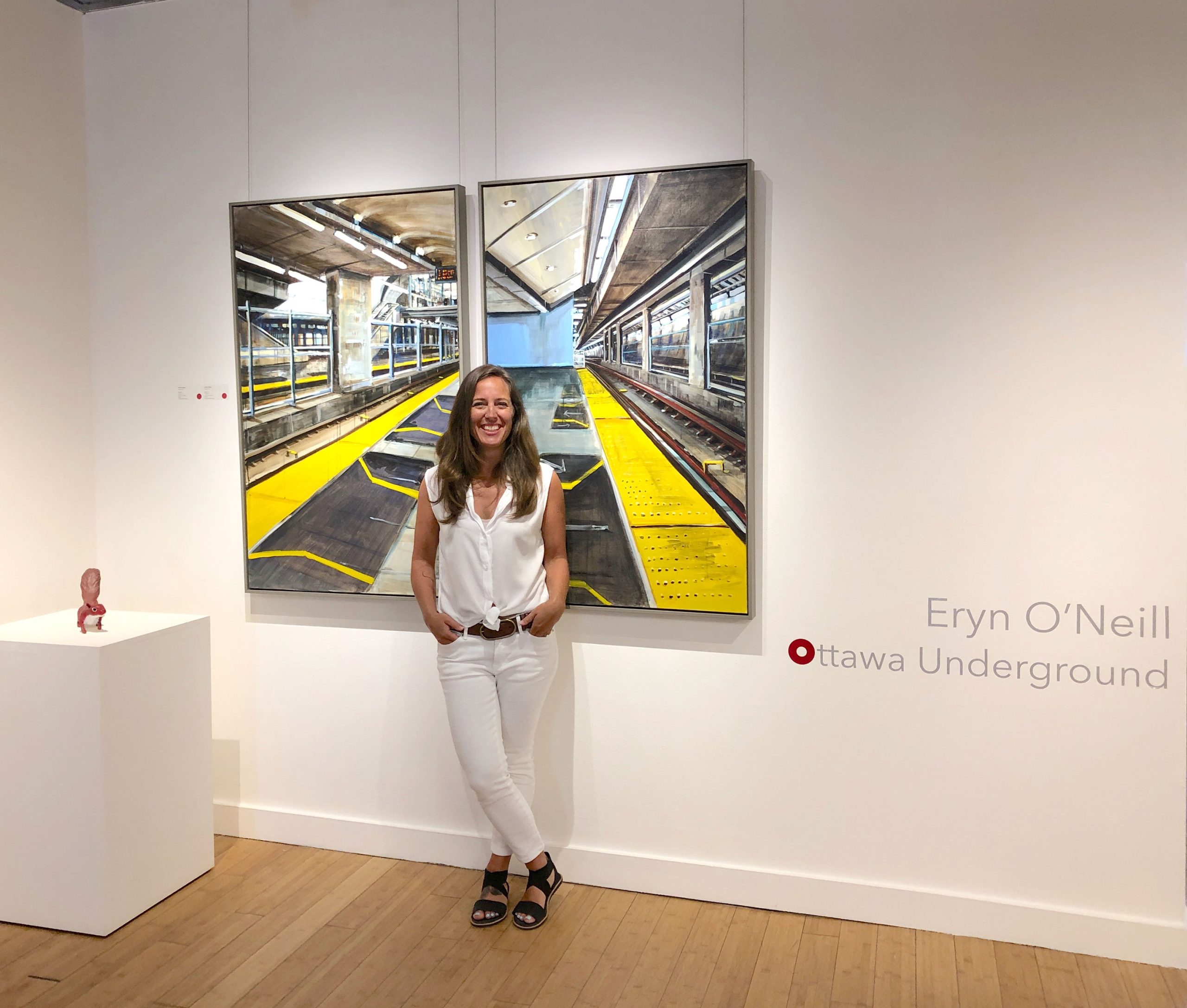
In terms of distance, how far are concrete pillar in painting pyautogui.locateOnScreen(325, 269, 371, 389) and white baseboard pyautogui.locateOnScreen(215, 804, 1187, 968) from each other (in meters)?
1.66

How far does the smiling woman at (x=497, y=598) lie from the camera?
2.82m

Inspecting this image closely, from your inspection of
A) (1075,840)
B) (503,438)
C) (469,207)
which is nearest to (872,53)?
(469,207)

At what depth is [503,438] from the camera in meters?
2.88

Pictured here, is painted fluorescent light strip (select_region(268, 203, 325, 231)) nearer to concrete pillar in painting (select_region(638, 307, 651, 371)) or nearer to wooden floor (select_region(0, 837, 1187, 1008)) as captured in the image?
concrete pillar in painting (select_region(638, 307, 651, 371))

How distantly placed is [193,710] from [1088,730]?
113 inches

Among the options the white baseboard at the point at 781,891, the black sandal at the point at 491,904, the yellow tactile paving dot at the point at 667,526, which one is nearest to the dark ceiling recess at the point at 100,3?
the yellow tactile paving dot at the point at 667,526

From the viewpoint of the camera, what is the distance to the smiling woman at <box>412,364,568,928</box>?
282cm

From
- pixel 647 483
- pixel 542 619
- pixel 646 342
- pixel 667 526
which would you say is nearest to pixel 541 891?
pixel 542 619

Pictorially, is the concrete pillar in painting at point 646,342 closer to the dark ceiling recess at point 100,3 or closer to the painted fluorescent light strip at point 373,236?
the painted fluorescent light strip at point 373,236

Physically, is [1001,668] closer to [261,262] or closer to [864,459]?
[864,459]

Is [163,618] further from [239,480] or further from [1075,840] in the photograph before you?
[1075,840]

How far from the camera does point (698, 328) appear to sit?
2881mm

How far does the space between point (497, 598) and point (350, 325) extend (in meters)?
1.18

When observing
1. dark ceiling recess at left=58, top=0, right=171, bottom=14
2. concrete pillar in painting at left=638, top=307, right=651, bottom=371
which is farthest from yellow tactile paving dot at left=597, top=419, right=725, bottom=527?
dark ceiling recess at left=58, top=0, right=171, bottom=14
